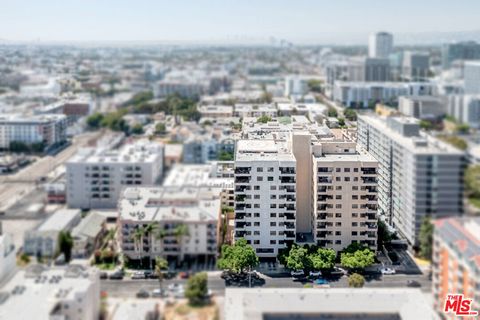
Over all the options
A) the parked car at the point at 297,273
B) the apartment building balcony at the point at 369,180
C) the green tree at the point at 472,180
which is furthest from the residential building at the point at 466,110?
the parked car at the point at 297,273

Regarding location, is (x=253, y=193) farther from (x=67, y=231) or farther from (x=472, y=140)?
(x=472, y=140)

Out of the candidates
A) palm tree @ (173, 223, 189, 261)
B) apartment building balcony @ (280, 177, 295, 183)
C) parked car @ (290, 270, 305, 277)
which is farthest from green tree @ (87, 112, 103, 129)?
parked car @ (290, 270, 305, 277)

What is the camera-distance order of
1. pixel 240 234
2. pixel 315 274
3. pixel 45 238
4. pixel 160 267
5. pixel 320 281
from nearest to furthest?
1. pixel 45 238
2. pixel 160 267
3. pixel 320 281
4. pixel 315 274
5. pixel 240 234

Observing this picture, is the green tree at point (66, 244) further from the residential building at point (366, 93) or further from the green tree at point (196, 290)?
the residential building at point (366, 93)

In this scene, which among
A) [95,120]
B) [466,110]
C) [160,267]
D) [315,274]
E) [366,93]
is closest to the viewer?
[466,110]

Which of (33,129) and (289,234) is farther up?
(33,129)

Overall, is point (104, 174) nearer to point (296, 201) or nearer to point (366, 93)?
point (296, 201)

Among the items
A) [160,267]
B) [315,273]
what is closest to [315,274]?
[315,273]

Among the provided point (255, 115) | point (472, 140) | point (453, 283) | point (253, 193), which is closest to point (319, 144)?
point (253, 193)
